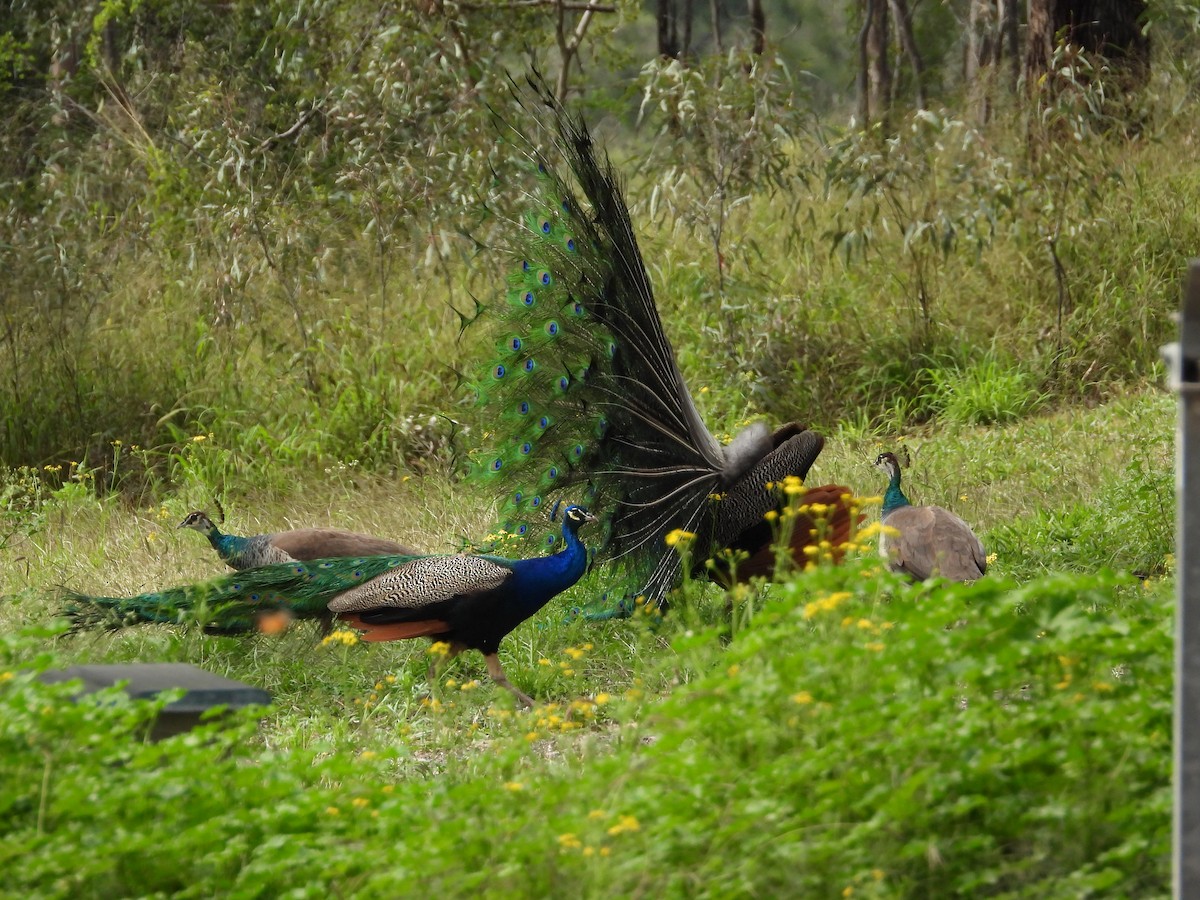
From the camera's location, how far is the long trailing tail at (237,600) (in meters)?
5.47

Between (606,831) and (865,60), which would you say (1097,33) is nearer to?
(865,60)

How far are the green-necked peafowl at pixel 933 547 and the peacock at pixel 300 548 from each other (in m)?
1.95

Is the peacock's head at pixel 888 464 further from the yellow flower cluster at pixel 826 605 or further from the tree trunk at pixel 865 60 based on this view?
the tree trunk at pixel 865 60

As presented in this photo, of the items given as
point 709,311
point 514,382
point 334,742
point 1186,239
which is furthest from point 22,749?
point 1186,239

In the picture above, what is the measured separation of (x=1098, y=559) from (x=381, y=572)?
3206mm

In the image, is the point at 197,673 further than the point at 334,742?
No

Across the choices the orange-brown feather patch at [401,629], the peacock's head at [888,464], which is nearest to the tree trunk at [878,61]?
the peacock's head at [888,464]

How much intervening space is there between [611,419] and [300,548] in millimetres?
1395

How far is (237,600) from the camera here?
5523 millimetres

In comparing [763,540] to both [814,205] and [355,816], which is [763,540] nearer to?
[355,816]

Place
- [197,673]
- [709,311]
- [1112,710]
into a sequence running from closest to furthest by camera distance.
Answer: [1112,710]
[197,673]
[709,311]

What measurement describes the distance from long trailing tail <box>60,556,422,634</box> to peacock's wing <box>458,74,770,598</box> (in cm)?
95

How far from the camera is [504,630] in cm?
546

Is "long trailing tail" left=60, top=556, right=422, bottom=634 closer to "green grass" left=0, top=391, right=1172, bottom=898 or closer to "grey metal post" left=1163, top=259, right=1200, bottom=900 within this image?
"green grass" left=0, top=391, right=1172, bottom=898
